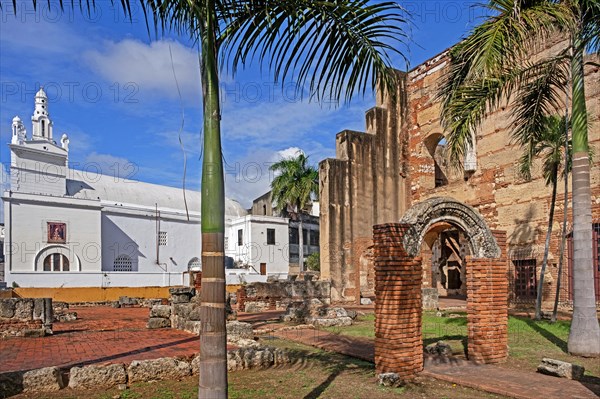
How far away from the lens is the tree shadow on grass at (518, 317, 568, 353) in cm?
1065

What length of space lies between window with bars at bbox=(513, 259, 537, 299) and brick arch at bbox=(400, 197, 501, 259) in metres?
12.5

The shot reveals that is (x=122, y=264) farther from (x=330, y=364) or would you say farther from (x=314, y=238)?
(x=330, y=364)

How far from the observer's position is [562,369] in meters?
7.70

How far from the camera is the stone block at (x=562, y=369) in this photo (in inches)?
299

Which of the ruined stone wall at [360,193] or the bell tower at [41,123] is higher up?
the bell tower at [41,123]

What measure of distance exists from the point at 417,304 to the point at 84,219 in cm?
3249

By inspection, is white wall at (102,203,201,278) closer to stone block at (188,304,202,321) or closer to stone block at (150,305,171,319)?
stone block at (150,305,171,319)

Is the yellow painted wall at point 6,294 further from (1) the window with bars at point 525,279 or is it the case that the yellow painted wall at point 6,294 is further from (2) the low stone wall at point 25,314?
(1) the window with bars at point 525,279

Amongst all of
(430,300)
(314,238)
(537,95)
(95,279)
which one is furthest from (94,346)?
(314,238)

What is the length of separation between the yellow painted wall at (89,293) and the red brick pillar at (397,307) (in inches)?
934

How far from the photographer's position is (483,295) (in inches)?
351

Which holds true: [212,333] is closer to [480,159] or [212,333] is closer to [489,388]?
[489,388]

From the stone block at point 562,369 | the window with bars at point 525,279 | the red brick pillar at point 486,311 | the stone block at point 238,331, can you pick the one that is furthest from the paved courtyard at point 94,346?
the window with bars at point 525,279

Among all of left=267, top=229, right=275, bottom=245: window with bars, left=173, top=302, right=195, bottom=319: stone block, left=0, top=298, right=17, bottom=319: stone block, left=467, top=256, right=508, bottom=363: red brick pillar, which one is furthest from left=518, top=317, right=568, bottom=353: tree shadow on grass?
left=267, top=229, right=275, bottom=245: window with bars
